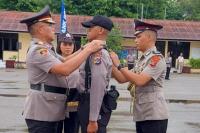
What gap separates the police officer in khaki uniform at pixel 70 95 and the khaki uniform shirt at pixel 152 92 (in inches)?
24.3

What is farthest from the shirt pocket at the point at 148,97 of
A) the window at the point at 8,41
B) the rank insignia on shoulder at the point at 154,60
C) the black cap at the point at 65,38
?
the window at the point at 8,41

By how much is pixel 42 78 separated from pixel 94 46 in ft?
1.73

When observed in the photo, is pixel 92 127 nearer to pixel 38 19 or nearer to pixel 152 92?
pixel 152 92

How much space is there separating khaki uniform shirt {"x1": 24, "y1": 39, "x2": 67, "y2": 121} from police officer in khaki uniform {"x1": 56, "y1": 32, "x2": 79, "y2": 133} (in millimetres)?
118

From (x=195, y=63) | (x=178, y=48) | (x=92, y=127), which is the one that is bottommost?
(x=195, y=63)

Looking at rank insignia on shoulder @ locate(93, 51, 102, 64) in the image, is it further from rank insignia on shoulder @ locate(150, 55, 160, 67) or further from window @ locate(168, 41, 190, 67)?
window @ locate(168, 41, 190, 67)

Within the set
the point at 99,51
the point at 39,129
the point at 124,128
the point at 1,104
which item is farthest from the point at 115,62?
the point at 1,104

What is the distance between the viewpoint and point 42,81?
4070 millimetres

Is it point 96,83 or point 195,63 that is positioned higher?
point 96,83

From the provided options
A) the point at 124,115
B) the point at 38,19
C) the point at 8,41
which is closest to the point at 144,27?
the point at 38,19

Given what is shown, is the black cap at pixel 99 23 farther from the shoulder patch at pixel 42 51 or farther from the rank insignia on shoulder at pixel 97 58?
the shoulder patch at pixel 42 51

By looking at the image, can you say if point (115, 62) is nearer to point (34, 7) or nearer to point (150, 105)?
point (150, 105)

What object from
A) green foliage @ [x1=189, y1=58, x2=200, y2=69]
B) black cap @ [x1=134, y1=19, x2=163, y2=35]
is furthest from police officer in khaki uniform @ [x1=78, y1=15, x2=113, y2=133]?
green foliage @ [x1=189, y1=58, x2=200, y2=69]

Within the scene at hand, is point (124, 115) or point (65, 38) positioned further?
point (124, 115)
